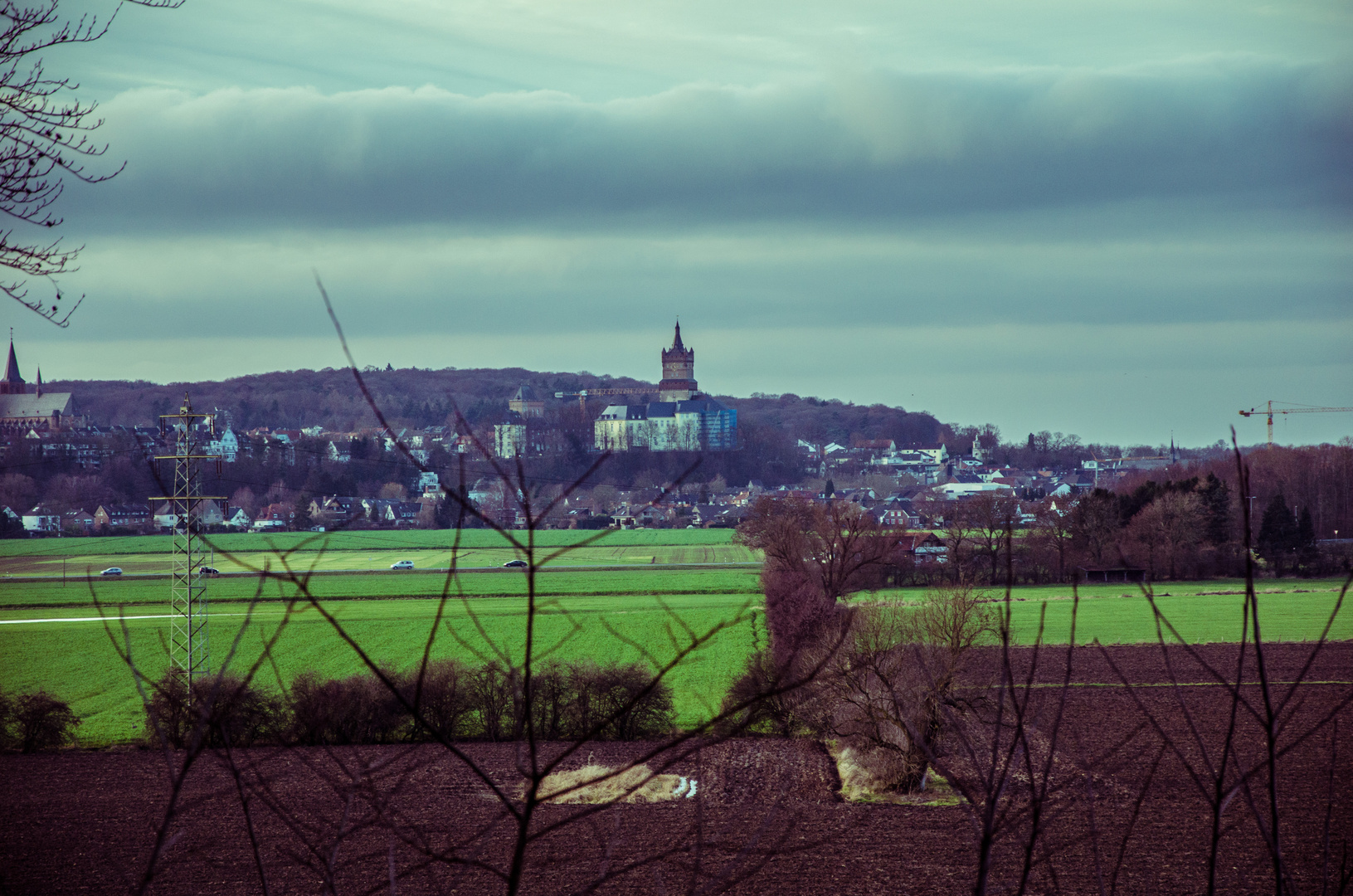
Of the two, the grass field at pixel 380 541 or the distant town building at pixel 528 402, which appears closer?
the grass field at pixel 380 541

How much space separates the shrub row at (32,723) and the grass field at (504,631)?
4.72 feet

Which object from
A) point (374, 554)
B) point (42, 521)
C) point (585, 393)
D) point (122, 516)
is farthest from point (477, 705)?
point (585, 393)

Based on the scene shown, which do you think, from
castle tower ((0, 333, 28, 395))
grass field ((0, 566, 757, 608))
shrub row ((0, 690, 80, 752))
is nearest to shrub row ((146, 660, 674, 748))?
shrub row ((0, 690, 80, 752))

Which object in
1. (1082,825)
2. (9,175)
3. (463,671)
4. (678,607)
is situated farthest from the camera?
(678,607)

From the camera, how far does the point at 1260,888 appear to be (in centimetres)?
1322

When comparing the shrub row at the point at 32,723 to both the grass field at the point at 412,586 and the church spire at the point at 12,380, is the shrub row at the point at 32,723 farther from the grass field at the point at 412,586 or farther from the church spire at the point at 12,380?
the church spire at the point at 12,380

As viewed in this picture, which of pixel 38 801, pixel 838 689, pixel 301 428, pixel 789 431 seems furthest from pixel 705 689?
pixel 789 431

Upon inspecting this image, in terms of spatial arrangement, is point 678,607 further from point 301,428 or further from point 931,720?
point 301,428

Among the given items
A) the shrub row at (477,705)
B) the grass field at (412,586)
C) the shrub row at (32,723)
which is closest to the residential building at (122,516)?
the grass field at (412,586)

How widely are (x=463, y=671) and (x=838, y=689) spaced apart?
9.02 metres

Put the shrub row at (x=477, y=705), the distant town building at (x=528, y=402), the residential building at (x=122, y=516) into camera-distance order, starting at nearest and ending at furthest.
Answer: the shrub row at (x=477, y=705), the residential building at (x=122, y=516), the distant town building at (x=528, y=402)

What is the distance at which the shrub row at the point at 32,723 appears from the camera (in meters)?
23.5

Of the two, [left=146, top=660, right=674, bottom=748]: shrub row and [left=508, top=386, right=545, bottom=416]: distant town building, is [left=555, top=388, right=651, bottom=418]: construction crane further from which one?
[left=146, top=660, right=674, bottom=748]: shrub row

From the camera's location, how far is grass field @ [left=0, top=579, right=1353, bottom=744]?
1278 inches
